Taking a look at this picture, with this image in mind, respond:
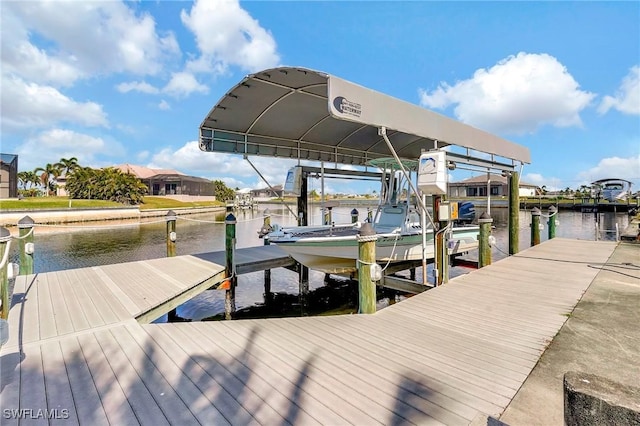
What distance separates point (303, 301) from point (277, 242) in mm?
3034

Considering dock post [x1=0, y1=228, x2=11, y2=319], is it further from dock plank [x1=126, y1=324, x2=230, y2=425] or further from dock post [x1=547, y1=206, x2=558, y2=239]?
dock post [x1=547, y1=206, x2=558, y2=239]

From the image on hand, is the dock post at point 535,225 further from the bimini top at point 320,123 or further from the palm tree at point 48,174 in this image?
the palm tree at point 48,174

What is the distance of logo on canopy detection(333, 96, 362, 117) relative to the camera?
4.57 meters

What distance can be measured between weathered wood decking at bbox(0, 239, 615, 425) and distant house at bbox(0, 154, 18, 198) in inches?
1976

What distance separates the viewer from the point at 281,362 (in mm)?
3146

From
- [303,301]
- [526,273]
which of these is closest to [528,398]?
[526,273]

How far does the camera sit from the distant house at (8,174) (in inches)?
1587

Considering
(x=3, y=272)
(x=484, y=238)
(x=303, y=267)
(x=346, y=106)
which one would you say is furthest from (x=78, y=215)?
(x=484, y=238)

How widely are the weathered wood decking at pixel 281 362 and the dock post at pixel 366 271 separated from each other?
0.24 meters

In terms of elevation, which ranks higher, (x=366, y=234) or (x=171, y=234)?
(x=366, y=234)

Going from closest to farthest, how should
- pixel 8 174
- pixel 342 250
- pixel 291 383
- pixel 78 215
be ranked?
pixel 291 383, pixel 342 250, pixel 78 215, pixel 8 174

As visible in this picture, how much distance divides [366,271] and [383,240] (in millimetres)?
3359

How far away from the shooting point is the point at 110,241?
20.9 m

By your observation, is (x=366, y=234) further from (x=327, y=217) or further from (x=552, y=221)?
(x=552, y=221)
